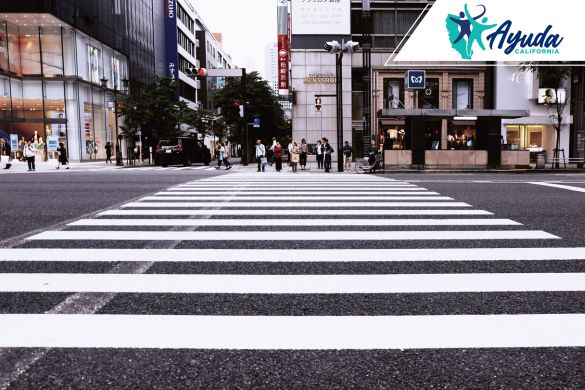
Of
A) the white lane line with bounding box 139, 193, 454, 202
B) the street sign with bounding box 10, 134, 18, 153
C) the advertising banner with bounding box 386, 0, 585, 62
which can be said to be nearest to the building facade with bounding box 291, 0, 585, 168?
the street sign with bounding box 10, 134, 18, 153

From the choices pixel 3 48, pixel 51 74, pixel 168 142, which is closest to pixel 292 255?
pixel 168 142

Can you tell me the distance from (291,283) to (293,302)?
0.51 meters

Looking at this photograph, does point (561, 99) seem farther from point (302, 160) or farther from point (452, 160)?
point (302, 160)

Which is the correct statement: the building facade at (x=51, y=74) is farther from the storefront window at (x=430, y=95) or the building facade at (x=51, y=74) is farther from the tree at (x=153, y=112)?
the storefront window at (x=430, y=95)

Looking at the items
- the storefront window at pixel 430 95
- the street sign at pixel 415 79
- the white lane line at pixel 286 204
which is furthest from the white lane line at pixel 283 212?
the storefront window at pixel 430 95

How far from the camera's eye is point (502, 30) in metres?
15.3

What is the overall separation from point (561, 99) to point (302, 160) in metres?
21.3

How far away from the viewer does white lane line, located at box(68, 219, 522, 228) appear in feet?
23.7

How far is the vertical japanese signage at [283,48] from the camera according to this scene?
4391 cm

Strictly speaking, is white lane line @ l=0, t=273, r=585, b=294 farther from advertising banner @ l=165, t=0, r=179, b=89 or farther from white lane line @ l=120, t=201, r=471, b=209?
advertising banner @ l=165, t=0, r=179, b=89

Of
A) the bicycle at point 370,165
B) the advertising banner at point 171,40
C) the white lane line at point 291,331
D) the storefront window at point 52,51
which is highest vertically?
the advertising banner at point 171,40

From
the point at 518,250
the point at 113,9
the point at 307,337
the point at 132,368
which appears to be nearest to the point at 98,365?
the point at 132,368

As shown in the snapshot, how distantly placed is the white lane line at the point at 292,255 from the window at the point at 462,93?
114 feet

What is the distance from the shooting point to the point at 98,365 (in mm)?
2607
